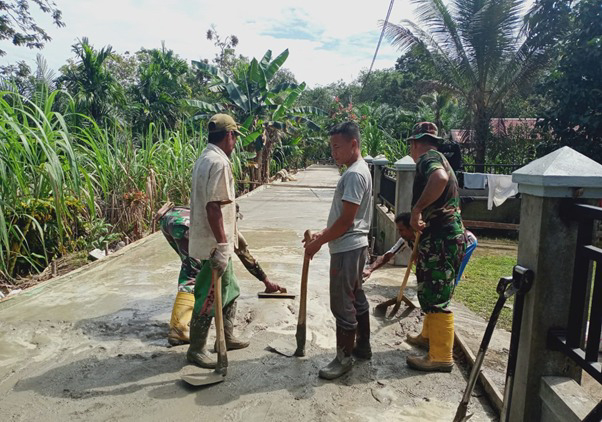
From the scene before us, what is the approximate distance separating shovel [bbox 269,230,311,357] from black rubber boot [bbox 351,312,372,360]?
41 cm

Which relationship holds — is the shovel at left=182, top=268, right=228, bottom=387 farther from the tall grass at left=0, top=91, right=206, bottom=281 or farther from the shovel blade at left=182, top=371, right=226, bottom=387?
the tall grass at left=0, top=91, right=206, bottom=281

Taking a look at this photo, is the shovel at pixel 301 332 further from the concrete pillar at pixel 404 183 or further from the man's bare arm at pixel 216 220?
the concrete pillar at pixel 404 183

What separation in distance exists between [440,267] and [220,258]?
1578mm

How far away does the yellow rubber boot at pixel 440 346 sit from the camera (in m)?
3.26

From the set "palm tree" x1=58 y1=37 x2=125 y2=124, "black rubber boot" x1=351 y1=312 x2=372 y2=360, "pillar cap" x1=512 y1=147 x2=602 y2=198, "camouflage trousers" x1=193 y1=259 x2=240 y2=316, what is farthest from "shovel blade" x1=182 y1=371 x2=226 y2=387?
"palm tree" x1=58 y1=37 x2=125 y2=124

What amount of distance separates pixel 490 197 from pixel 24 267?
8.19 meters

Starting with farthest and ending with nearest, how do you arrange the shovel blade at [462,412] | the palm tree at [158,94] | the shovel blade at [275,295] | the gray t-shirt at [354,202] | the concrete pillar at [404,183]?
the palm tree at [158,94] < the concrete pillar at [404,183] < the shovel blade at [275,295] < the gray t-shirt at [354,202] < the shovel blade at [462,412]

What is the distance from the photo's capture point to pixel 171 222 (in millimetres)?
3836

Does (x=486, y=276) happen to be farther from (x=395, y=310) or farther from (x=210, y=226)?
(x=210, y=226)

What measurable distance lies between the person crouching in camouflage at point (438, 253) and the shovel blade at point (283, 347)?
0.91 m

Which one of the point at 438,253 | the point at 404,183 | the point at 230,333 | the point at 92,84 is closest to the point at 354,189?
the point at 438,253

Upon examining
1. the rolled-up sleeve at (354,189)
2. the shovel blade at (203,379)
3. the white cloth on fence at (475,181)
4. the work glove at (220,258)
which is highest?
the rolled-up sleeve at (354,189)

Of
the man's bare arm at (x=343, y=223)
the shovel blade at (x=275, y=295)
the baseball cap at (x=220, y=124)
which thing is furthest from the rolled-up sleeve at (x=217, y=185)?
the shovel blade at (x=275, y=295)

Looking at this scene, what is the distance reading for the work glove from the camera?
123 inches
